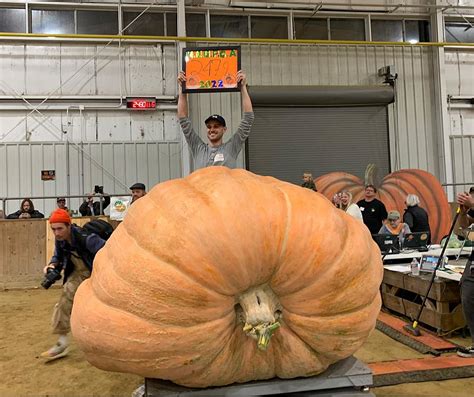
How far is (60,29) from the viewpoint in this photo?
8492 millimetres

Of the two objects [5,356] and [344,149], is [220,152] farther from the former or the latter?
[344,149]

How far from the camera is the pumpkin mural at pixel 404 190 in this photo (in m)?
7.53

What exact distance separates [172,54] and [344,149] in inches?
166

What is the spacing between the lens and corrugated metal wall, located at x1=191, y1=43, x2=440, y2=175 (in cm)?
909

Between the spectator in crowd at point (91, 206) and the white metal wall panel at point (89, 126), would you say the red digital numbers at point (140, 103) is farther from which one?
the spectator in crowd at point (91, 206)

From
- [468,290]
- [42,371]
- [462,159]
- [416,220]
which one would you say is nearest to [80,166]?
[42,371]

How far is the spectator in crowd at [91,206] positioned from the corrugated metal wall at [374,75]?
309 centimetres

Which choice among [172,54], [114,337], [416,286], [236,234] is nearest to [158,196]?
[236,234]

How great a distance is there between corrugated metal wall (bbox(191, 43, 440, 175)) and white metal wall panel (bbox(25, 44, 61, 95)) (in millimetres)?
3523

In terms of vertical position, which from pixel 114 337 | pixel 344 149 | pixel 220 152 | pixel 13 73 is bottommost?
pixel 114 337

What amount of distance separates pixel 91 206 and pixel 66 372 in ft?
16.1

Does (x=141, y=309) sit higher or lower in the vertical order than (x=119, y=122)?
lower

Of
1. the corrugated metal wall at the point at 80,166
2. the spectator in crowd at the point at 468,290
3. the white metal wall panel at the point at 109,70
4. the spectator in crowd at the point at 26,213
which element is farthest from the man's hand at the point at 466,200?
the white metal wall panel at the point at 109,70

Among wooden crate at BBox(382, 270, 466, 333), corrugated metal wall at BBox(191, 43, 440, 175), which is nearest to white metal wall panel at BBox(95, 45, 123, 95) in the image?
corrugated metal wall at BBox(191, 43, 440, 175)
